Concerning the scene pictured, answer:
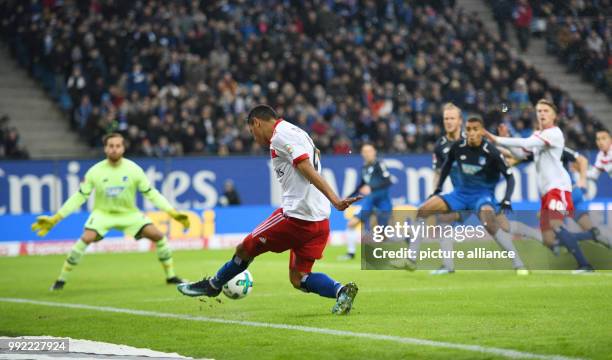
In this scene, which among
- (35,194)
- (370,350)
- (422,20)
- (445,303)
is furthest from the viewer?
(422,20)

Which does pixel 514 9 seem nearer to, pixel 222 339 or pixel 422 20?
pixel 422 20

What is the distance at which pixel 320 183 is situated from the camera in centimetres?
916

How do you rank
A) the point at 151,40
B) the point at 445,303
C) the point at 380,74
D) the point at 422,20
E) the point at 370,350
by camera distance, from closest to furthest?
the point at 370,350 → the point at 445,303 → the point at 151,40 → the point at 380,74 → the point at 422,20

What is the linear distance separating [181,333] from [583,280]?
6445mm

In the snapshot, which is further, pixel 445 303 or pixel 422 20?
pixel 422 20

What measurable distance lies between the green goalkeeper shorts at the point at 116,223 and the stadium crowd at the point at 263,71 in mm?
11453

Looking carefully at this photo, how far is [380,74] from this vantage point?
31.2 m

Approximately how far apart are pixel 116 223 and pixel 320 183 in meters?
6.33

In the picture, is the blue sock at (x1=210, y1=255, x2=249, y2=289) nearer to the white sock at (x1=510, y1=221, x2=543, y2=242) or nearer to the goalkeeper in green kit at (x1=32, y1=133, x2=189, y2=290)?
the goalkeeper in green kit at (x1=32, y1=133, x2=189, y2=290)

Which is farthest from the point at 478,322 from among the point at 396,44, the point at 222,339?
the point at 396,44

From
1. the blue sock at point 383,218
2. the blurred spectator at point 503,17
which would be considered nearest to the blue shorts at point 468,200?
the blue sock at point 383,218

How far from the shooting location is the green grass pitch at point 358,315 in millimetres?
7945

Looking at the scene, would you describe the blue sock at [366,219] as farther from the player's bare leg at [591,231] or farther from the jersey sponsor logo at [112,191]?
the jersey sponsor logo at [112,191]

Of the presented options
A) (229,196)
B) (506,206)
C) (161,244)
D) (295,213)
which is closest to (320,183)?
(295,213)
